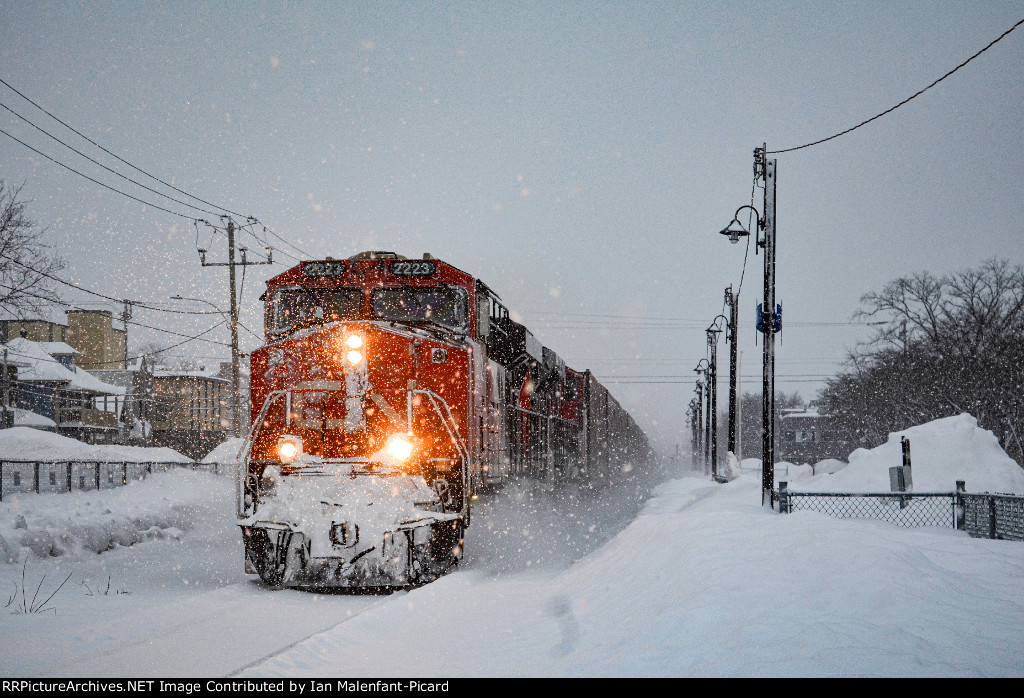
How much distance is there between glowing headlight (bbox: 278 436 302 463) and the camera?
Answer: 786cm

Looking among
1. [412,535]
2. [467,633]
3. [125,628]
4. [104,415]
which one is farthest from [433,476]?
[104,415]

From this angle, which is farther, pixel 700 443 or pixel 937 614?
pixel 700 443

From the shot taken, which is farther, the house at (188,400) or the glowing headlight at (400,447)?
the house at (188,400)

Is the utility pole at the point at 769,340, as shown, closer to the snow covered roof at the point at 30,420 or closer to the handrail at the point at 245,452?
the handrail at the point at 245,452

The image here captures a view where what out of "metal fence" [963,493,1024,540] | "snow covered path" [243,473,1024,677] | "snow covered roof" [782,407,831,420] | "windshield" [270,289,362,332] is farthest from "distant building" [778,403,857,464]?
"snow covered path" [243,473,1024,677]

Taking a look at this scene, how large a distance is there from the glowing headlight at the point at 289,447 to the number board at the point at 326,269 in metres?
2.67

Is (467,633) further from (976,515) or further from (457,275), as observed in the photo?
(976,515)

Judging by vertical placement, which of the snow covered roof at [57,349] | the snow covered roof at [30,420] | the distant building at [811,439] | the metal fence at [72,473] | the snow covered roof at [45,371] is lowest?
the distant building at [811,439]

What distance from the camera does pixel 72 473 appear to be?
22.5 metres

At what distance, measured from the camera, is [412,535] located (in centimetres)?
767

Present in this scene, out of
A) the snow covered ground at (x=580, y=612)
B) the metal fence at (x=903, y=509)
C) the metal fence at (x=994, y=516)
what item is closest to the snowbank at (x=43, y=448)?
the snow covered ground at (x=580, y=612)

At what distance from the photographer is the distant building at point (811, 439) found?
76062 millimetres

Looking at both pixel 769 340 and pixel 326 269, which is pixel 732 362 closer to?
pixel 769 340

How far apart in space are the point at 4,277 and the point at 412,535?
15581 mm
